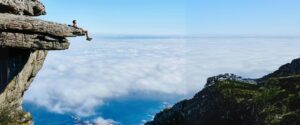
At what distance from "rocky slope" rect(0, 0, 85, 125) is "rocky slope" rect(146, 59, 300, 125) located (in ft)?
36.5

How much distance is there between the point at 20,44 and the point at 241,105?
59.6ft

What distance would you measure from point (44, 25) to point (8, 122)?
828 centimetres

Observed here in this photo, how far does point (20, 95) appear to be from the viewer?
50.8m

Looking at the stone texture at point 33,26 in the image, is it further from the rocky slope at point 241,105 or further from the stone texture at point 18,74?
the rocky slope at point 241,105

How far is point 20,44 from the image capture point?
39.1 meters

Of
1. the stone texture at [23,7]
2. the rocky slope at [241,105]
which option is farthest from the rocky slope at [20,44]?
the rocky slope at [241,105]

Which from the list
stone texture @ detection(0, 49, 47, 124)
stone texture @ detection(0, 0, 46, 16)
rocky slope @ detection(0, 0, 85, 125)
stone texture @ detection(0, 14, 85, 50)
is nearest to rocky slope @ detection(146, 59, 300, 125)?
stone texture @ detection(0, 14, 85, 50)

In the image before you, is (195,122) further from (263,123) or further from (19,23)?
(19,23)

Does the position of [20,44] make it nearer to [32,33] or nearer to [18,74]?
[32,33]

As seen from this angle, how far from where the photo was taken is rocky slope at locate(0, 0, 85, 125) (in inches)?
1506

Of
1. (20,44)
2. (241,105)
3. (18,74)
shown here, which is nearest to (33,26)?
(20,44)

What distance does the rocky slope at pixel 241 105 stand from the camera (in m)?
30.9

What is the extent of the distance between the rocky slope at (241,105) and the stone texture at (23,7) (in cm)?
1584

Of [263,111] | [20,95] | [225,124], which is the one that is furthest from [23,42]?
[263,111]
